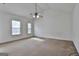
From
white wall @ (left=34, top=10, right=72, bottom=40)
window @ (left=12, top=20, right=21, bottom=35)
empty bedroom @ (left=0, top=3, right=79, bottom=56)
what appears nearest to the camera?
empty bedroom @ (left=0, top=3, right=79, bottom=56)

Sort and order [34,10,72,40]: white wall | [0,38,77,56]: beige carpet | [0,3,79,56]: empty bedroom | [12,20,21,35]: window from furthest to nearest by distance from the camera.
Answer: [34,10,72,40]: white wall
[12,20,21,35]: window
[0,3,79,56]: empty bedroom
[0,38,77,56]: beige carpet

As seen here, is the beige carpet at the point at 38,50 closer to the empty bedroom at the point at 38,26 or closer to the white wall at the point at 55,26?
the empty bedroom at the point at 38,26

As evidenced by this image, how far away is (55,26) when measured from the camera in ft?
24.8

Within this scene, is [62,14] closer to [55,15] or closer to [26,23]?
[55,15]

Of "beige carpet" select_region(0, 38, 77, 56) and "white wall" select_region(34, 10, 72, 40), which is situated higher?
"white wall" select_region(34, 10, 72, 40)

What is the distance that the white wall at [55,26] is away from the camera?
6863 mm

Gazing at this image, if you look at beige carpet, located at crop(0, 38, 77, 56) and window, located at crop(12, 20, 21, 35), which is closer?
beige carpet, located at crop(0, 38, 77, 56)

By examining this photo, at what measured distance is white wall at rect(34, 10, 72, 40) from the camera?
270 inches

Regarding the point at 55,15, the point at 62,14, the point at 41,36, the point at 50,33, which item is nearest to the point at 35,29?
Result: the point at 41,36

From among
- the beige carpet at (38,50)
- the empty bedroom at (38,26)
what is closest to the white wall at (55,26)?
the empty bedroom at (38,26)

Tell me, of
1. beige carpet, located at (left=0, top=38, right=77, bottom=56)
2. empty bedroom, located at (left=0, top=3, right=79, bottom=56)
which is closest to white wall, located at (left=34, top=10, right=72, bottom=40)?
empty bedroom, located at (left=0, top=3, right=79, bottom=56)

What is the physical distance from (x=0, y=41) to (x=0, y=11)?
4.47 feet

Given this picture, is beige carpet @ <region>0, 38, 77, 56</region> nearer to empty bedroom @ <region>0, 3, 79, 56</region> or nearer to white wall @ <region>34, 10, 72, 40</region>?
empty bedroom @ <region>0, 3, 79, 56</region>

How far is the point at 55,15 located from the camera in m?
7.52
